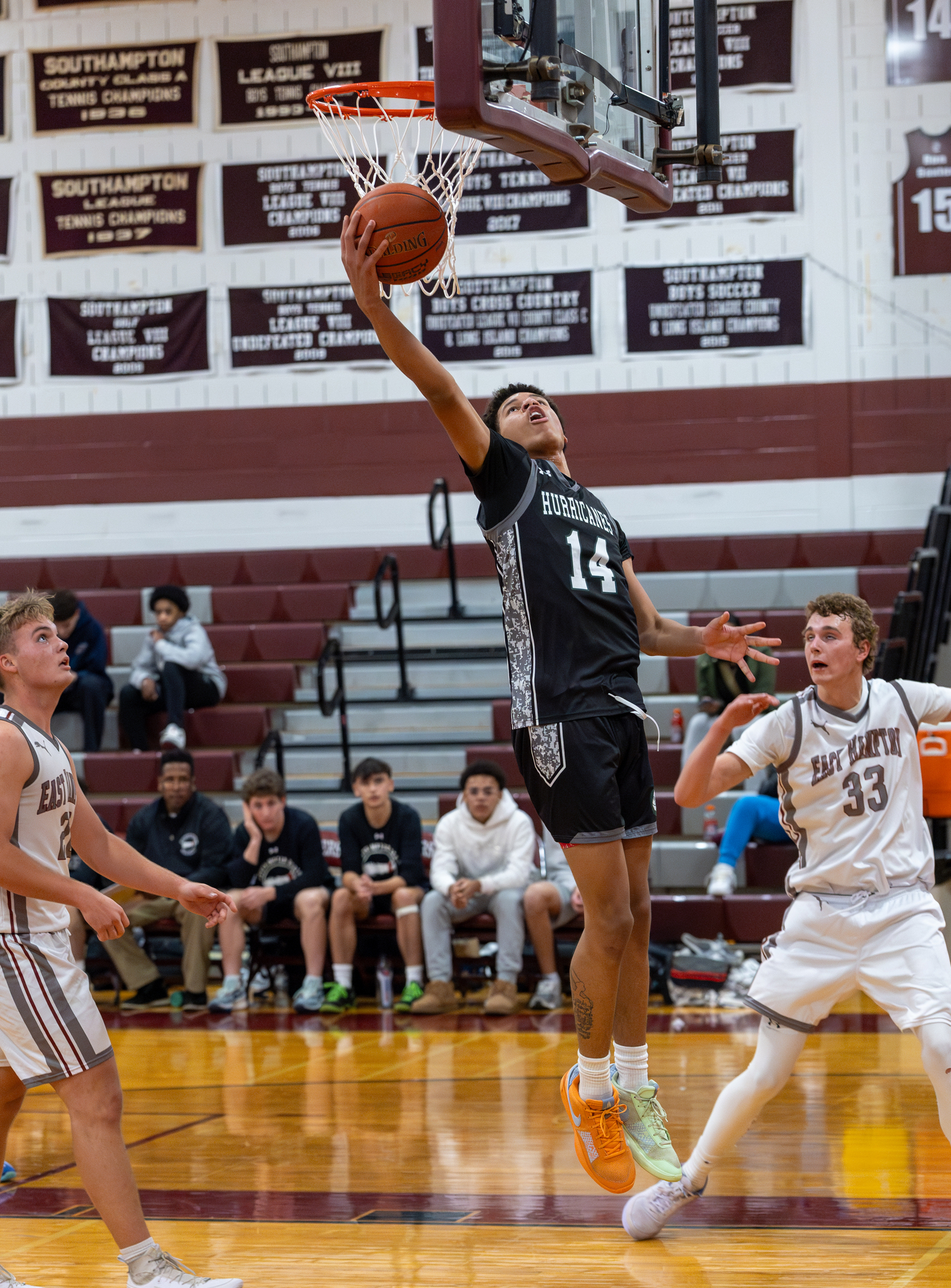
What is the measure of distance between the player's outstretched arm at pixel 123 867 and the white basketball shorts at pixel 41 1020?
315 mm

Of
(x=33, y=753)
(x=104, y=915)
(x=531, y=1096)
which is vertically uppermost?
(x=33, y=753)

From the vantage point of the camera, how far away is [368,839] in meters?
7.80

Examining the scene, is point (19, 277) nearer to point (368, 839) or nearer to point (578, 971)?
point (368, 839)

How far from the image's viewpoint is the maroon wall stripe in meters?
10.6

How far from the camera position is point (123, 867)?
361 cm

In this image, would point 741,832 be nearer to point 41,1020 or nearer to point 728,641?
point 728,641

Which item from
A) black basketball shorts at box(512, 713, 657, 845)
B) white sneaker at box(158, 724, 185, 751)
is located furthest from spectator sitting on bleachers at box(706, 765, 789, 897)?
black basketball shorts at box(512, 713, 657, 845)

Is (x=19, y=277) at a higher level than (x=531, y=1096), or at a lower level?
higher

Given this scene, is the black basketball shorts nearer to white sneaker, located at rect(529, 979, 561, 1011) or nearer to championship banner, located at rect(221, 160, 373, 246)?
white sneaker, located at rect(529, 979, 561, 1011)

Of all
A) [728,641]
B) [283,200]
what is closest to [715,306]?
[283,200]

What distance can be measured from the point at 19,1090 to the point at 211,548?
26.9 ft

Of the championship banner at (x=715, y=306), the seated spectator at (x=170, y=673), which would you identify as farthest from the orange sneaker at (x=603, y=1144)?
the championship banner at (x=715, y=306)

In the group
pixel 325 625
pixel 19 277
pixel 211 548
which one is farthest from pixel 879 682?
pixel 19 277

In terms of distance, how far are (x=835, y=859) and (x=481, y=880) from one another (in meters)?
3.89
